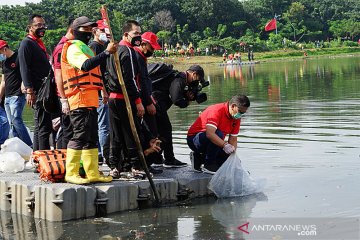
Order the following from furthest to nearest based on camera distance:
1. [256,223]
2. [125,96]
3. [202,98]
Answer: [202,98], [125,96], [256,223]

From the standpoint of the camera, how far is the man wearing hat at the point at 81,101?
7.60 metres

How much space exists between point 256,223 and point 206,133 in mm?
1756

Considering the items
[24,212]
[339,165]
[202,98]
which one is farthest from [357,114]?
[24,212]

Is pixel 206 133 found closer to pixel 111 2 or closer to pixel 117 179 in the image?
pixel 117 179

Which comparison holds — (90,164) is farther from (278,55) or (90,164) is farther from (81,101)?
(278,55)

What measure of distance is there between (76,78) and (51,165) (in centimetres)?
96

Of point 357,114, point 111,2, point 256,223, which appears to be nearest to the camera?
point 256,223

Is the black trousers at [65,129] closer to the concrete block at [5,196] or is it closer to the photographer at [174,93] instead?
the concrete block at [5,196]

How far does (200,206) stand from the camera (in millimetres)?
7973

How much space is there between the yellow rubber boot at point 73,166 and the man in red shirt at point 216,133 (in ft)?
5.01

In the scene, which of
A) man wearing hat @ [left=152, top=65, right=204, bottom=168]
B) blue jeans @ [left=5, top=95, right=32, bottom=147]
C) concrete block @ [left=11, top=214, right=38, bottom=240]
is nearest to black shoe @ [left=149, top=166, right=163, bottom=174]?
man wearing hat @ [left=152, top=65, right=204, bottom=168]

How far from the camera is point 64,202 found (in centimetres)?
740

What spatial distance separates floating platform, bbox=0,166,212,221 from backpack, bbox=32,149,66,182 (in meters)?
0.10

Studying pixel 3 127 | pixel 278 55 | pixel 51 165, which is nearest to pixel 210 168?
pixel 51 165
